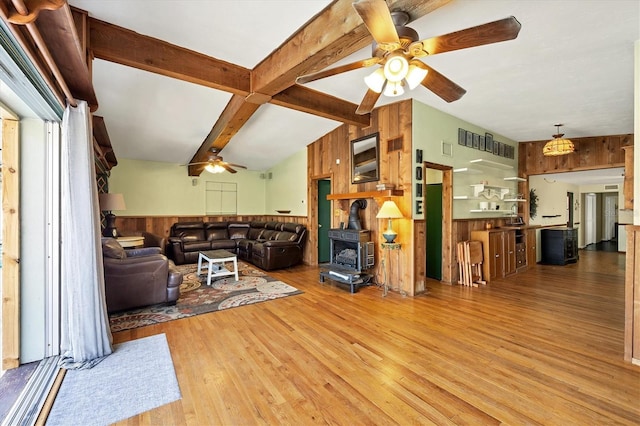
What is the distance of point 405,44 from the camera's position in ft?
6.58

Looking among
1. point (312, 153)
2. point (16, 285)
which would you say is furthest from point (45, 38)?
point (312, 153)

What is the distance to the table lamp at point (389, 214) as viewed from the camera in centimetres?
403

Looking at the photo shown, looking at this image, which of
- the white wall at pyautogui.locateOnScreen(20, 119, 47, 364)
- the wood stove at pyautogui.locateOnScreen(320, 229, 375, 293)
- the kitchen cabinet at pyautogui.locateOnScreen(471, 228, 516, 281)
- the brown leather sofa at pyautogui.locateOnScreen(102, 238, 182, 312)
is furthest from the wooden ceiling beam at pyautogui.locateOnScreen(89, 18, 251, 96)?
the kitchen cabinet at pyautogui.locateOnScreen(471, 228, 516, 281)

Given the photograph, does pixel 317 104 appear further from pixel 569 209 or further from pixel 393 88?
pixel 569 209

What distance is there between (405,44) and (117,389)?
3247 millimetres

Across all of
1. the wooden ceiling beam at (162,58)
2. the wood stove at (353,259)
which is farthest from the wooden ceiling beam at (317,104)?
the wood stove at (353,259)

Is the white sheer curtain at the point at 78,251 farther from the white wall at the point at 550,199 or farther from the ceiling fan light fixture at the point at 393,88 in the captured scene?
the white wall at the point at 550,199

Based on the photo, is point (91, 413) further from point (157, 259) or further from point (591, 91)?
point (591, 91)

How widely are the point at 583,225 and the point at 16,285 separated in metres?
13.7

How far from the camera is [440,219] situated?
500cm

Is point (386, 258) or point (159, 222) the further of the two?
point (159, 222)

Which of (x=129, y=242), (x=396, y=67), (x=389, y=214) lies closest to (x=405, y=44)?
(x=396, y=67)

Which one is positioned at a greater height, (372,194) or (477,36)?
(477,36)

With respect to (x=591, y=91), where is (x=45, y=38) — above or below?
below
